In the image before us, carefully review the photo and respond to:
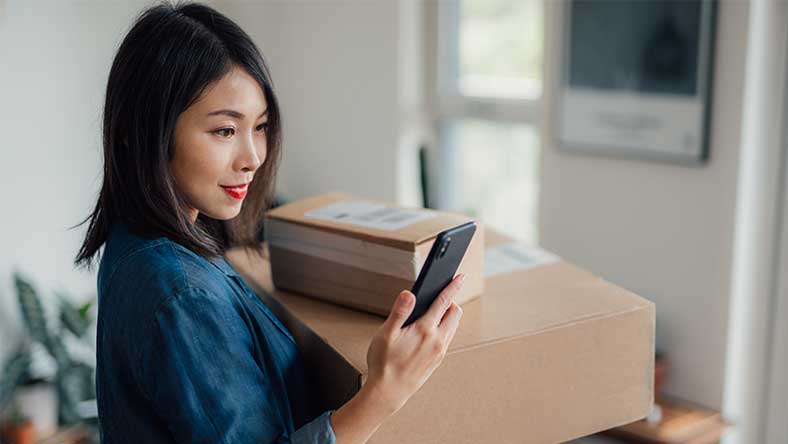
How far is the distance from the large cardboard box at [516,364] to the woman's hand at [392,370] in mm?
37

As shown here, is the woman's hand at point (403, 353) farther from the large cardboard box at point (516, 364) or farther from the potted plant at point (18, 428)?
the potted plant at point (18, 428)

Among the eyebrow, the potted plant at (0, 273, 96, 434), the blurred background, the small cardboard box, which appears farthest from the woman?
the potted plant at (0, 273, 96, 434)

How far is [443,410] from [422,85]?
6.46ft

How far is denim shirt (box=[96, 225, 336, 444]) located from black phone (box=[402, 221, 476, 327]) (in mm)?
147

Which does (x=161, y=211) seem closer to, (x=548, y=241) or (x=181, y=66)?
(x=181, y=66)

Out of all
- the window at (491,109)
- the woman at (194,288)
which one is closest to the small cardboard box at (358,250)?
the woman at (194,288)

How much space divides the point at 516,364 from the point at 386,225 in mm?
223

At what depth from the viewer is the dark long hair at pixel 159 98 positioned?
86cm

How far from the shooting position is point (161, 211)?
88 cm

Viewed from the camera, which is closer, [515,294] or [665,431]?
[515,294]

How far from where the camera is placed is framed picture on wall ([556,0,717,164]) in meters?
1.94

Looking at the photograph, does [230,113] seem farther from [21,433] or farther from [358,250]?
[21,433]

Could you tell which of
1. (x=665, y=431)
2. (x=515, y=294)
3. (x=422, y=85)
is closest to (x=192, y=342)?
(x=515, y=294)

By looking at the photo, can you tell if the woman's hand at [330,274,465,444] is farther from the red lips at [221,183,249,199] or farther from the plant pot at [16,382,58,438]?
the plant pot at [16,382,58,438]
